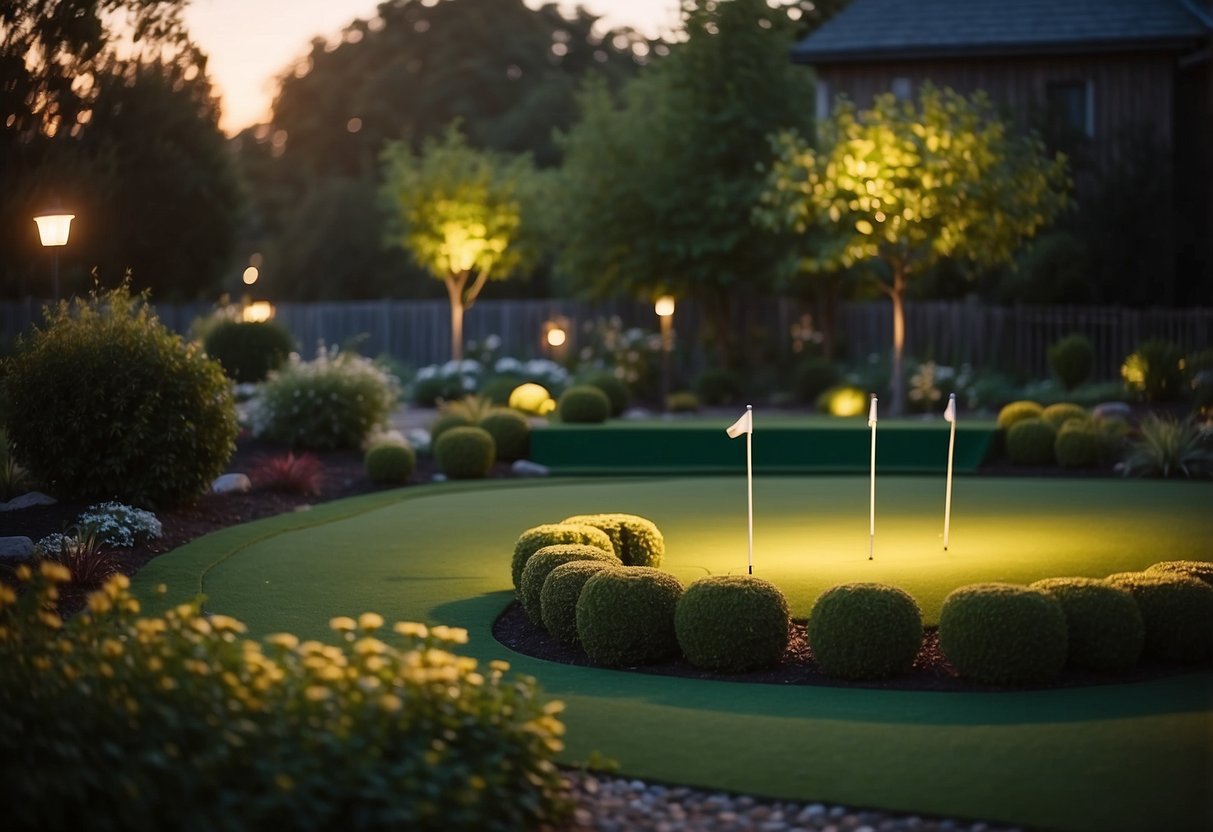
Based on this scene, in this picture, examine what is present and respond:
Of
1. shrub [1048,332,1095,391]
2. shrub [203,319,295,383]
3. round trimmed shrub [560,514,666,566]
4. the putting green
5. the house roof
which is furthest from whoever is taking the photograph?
the house roof

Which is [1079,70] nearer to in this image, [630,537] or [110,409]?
[630,537]

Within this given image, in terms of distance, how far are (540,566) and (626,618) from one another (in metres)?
1.12

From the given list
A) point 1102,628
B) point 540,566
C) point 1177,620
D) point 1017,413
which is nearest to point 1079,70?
point 1017,413

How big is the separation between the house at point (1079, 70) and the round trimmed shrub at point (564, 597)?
69.8ft

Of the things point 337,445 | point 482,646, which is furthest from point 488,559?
point 337,445

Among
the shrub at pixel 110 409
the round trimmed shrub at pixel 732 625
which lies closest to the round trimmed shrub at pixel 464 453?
the shrub at pixel 110 409

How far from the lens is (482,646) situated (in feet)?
28.3

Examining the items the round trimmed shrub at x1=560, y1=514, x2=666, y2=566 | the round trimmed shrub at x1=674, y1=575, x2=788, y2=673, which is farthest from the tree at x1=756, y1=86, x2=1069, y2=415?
the round trimmed shrub at x1=674, y1=575, x2=788, y2=673

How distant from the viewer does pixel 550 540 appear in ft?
31.9

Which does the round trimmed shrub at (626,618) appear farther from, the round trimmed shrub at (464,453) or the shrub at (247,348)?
the shrub at (247,348)

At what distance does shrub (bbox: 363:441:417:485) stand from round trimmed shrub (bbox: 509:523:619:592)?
723cm

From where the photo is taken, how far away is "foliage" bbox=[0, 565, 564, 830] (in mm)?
4652

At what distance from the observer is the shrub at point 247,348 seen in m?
22.4

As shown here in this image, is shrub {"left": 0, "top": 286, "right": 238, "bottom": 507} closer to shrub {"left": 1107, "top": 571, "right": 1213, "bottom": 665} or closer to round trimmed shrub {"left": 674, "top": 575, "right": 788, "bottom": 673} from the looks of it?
round trimmed shrub {"left": 674, "top": 575, "right": 788, "bottom": 673}
